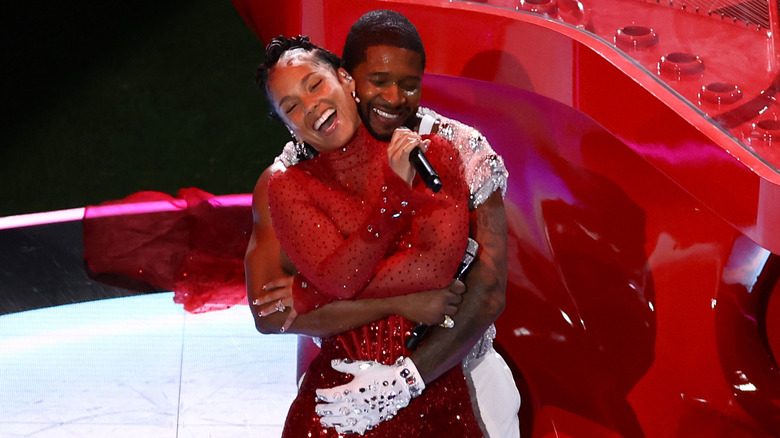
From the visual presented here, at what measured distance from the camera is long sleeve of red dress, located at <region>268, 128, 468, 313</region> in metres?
1.73

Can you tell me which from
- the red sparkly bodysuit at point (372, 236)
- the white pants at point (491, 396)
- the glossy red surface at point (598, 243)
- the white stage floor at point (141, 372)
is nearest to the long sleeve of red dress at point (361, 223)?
the red sparkly bodysuit at point (372, 236)

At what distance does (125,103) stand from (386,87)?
9.27 feet

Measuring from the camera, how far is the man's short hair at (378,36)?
1780mm

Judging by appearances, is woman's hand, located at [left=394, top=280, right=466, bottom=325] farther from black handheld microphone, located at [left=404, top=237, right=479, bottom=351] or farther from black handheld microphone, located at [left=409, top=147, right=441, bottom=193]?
black handheld microphone, located at [left=409, top=147, right=441, bottom=193]

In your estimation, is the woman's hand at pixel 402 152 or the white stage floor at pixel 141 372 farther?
the white stage floor at pixel 141 372

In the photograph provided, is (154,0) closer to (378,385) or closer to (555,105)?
(555,105)

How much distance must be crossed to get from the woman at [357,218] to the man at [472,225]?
3 cm

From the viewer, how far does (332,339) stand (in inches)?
76.2

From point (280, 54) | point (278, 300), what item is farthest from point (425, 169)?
point (278, 300)

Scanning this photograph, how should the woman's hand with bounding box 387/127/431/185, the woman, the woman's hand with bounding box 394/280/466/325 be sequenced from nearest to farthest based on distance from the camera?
the woman's hand with bounding box 387/127/431/185
the woman
the woman's hand with bounding box 394/280/466/325

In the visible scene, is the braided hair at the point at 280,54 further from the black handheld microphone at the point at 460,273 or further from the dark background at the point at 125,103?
the dark background at the point at 125,103

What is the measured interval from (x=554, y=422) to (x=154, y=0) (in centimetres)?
317

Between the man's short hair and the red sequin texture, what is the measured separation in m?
0.48

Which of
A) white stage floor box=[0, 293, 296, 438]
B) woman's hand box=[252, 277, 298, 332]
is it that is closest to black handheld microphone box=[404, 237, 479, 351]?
woman's hand box=[252, 277, 298, 332]
